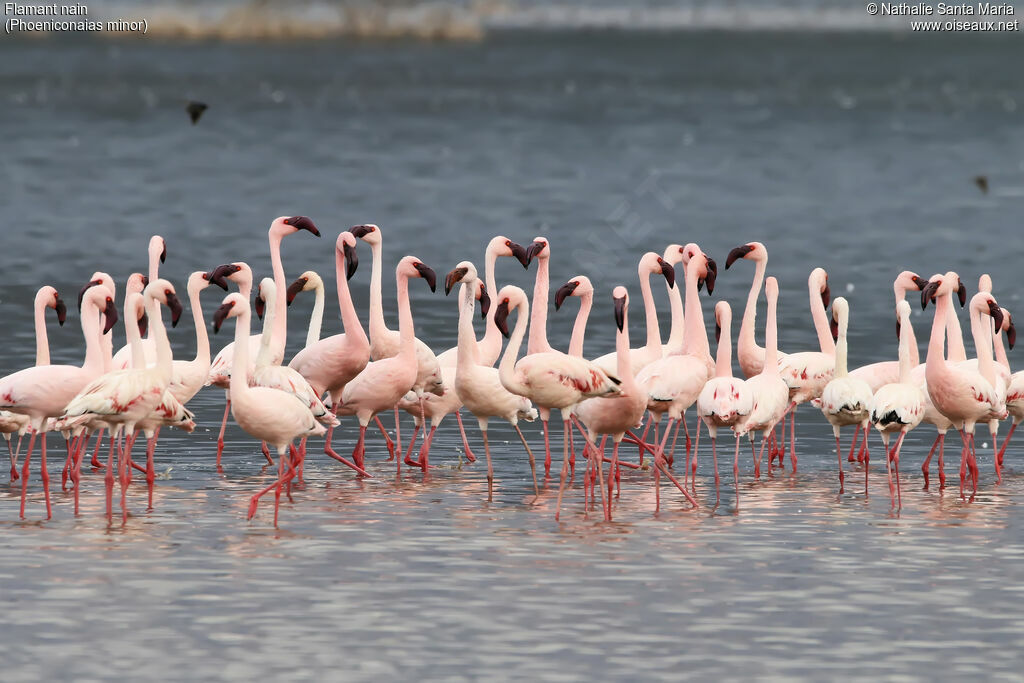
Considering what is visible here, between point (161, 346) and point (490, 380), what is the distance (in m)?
2.34

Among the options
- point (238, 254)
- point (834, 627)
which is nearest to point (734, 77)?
point (238, 254)

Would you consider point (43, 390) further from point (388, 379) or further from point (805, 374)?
point (805, 374)

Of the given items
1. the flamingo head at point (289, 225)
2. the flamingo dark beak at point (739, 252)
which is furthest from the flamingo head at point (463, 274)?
the flamingo dark beak at point (739, 252)

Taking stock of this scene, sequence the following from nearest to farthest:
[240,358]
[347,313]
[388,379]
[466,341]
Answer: [240,358]
[466,341]
[388,379]
[347,313]

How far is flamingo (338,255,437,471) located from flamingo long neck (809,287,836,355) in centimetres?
340

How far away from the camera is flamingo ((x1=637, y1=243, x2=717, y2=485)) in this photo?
1334 centimetres

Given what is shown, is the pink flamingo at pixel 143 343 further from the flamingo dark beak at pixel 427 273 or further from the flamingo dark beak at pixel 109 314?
the flamingo dark beak at pixel 427 273

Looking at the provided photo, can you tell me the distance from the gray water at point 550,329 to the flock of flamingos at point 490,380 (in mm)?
408

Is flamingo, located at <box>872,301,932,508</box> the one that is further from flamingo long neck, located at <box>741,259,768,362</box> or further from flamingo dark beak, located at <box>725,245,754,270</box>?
flamingo dark beak, located at <box>725,245,754,270</box>

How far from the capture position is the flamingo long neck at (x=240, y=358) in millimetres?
12008

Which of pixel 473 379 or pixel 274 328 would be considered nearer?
pixel 473 379

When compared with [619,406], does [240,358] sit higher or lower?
higher

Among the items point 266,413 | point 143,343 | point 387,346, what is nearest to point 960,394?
point 387,346

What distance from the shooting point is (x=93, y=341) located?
12.9 meters
